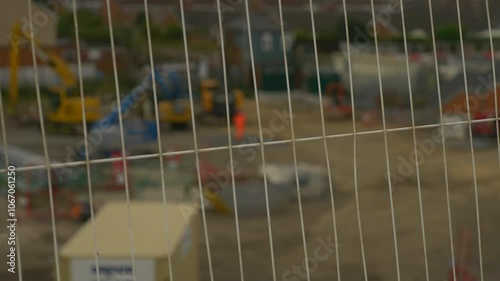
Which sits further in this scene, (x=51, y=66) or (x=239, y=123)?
(x=239, y=123)

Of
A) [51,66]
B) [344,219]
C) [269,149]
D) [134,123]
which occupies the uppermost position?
[51,66]

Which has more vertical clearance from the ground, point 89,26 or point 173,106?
point 89,26

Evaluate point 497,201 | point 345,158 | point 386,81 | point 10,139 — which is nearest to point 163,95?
point 10,139

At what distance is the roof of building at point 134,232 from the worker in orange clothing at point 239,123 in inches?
14.4

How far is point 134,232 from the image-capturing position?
137cm

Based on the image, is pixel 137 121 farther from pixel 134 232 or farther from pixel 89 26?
pixel 134 232

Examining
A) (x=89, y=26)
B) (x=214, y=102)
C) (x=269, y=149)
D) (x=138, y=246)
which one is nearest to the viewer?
(x=138, y=246)

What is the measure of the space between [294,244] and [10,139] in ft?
2.94

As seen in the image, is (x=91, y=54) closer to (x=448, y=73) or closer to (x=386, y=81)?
(x=386, y=81)

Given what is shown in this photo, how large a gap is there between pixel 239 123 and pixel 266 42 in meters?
0.26

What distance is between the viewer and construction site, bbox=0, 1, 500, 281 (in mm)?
1740

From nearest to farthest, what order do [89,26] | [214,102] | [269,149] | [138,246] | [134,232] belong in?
[138,246], [134,232], [269,149], [89,26], [214,102]

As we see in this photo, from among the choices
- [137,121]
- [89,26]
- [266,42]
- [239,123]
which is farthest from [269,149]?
[89,26]

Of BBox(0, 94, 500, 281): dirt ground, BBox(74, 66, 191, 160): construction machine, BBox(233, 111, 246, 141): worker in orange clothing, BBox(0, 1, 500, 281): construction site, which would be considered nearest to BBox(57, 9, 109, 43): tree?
BBox(0, 1, 500, 281): construction site
